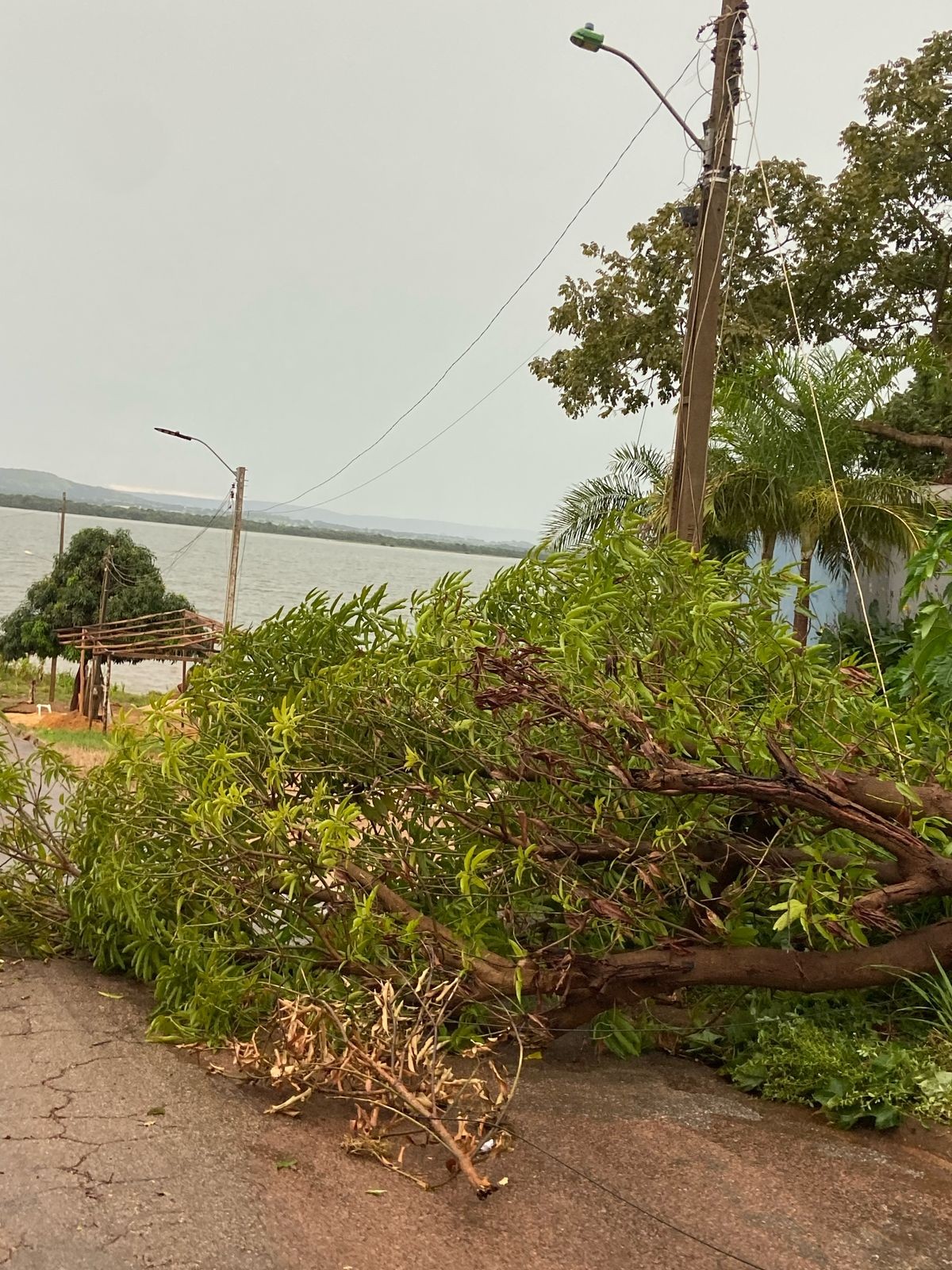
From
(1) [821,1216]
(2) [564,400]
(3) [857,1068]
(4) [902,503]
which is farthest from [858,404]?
(1) [821,1216]

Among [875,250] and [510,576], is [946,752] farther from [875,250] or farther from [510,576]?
[875,250]

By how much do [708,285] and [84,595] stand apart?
42.0m

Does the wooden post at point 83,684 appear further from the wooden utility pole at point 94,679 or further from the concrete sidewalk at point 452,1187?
the concrete sidewalk at point 452,1187

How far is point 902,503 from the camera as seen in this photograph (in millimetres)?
15820

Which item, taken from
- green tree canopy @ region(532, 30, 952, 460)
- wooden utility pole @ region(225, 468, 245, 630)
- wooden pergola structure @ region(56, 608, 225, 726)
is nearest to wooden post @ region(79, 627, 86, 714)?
wooden pergola structure @ region(56, 608, 225, 726)

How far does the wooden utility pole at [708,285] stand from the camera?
30.5 feet

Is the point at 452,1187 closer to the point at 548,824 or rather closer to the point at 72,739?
the point at 548,824

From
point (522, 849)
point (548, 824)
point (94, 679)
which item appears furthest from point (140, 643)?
point (522, 849)

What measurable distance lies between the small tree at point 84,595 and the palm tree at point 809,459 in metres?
34.6

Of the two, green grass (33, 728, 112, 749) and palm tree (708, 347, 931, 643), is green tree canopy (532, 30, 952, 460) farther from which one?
green grass (33, 728, 112, 749)

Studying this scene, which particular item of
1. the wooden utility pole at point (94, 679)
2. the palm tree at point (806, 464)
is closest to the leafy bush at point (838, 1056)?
the palm tree at point (806, 464)

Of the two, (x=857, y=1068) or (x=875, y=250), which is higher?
(x=875, y=250)

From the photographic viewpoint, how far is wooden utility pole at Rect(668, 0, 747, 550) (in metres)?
9.29

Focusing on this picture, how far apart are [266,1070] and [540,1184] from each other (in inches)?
50.9
